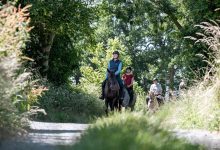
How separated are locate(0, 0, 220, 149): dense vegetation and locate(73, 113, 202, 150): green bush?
0.04 ft

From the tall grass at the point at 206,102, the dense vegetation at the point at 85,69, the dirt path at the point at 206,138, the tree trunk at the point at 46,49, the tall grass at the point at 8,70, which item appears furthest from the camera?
the tree trunk at the point at 46,49

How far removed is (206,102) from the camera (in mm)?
12375

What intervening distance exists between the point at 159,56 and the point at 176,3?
3184 centimetres

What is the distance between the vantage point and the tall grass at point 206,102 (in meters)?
12.1

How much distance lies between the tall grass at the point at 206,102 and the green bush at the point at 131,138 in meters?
4.67

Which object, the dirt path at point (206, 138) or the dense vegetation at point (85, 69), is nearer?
the dense vegetation at point (85, 69)

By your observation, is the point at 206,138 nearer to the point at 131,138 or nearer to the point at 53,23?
the point at 131,138

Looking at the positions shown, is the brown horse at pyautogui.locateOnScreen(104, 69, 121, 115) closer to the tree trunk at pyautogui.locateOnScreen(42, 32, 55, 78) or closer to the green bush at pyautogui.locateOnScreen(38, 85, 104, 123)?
the green bush at pyautogui.locateOnScreen(38, 85, 104, 123)

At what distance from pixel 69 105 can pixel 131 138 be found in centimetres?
1760

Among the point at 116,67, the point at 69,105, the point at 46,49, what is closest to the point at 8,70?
the point at 116,67

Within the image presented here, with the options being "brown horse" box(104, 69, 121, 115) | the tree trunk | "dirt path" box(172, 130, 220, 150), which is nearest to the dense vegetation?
the tree trunk

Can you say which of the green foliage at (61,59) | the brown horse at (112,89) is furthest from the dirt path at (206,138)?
the green foliage at (61,59)

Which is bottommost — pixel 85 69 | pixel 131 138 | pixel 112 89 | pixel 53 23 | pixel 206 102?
pixel 131 138

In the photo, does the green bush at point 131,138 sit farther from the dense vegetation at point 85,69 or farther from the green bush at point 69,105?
the green bush at point 69,105
